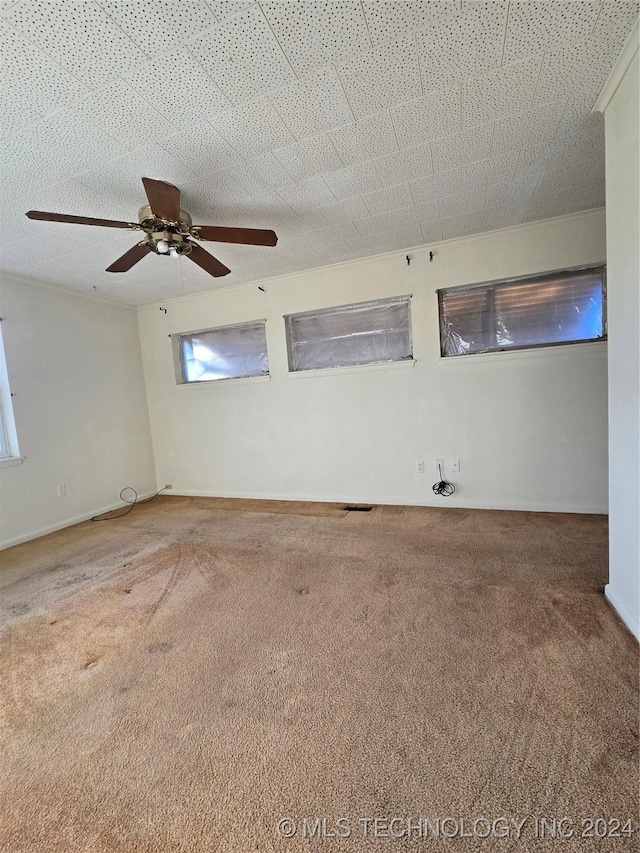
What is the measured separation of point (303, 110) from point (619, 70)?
53.5 inches

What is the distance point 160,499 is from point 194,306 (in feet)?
7.94

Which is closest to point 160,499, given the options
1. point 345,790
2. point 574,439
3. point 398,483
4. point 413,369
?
point 398,483

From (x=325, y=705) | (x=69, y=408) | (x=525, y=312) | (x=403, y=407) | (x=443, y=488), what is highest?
(x=525, y=312)

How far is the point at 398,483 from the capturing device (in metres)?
3.46

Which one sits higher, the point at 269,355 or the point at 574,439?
the point at 269,355

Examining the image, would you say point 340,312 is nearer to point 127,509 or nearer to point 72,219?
point 72,219

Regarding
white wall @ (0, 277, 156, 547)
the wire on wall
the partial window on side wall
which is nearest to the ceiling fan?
white wall @ (0, 277, 156, 547)

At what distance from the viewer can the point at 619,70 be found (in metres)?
1.46

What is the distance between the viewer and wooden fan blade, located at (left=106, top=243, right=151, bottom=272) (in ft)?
7.02

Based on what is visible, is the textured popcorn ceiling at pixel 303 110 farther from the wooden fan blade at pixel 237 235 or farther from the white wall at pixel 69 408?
the white wall at pixel 69 408

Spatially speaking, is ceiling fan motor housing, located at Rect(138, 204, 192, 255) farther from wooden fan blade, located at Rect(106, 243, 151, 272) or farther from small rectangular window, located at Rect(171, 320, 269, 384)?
A: small rectangular window, located at Rect(171, 320, 269, 384)

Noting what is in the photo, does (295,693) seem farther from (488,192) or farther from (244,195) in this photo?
(488,192)

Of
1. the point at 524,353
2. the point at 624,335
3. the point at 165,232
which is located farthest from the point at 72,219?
the point at 524,353

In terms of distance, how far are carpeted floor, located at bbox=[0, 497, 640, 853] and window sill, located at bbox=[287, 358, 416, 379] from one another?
5.58 ft
